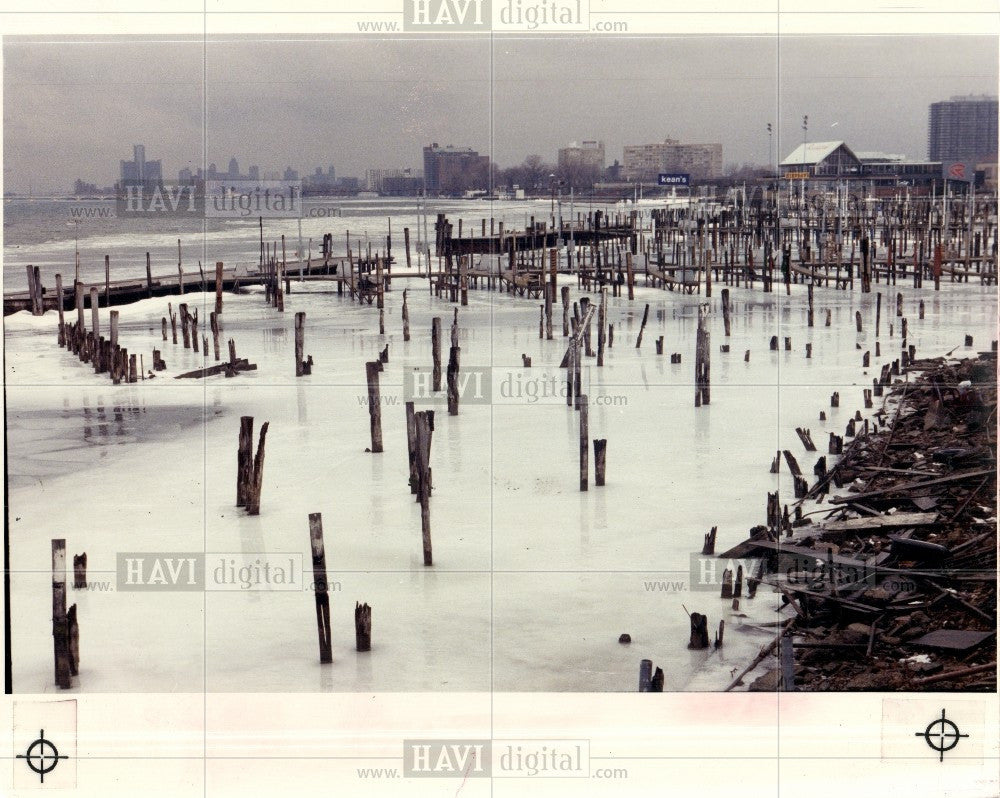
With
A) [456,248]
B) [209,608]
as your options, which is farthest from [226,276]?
[209,608]

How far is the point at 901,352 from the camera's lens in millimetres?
23859

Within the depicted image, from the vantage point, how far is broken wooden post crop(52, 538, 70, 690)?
9.02 metres

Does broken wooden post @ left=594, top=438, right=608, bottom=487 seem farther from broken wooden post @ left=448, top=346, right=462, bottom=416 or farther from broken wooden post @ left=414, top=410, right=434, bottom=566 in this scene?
broken wooden post @ left=448, top=346, right=462, bottom=416

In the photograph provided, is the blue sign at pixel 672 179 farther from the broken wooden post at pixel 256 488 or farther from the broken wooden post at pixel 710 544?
the broken wooden post at pixel 710 544

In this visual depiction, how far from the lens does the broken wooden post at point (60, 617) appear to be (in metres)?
9.02

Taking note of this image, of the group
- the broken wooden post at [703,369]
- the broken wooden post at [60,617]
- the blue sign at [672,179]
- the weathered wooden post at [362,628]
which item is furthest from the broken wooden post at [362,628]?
the blue sign at [672,179]

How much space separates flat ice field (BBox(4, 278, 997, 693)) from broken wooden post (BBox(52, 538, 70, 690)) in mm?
166

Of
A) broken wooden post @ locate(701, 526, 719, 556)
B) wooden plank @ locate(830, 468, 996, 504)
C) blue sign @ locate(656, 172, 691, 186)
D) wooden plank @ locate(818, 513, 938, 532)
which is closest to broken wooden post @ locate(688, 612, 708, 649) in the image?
broken wooden post @ locate(701, 526, 719, 556)

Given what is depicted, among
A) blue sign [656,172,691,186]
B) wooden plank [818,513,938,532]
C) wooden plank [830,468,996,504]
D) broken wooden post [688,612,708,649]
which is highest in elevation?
blue sign [656,172,691,186]
